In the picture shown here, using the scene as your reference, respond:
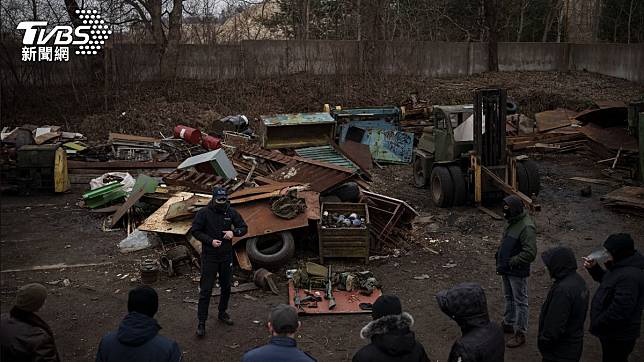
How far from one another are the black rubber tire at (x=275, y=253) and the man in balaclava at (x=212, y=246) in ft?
5.69

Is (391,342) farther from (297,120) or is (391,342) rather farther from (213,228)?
(297,120)

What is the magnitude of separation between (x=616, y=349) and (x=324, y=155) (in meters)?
11.7

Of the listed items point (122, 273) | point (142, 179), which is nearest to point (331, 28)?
point (142, 179)

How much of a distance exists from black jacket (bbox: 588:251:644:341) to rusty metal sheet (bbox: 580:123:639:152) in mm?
12369

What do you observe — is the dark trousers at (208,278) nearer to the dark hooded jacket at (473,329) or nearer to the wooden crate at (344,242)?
the wooden crate at (344,242)

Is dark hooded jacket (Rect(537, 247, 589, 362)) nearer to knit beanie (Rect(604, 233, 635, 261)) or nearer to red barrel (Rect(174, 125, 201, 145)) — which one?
knit beanie (Rect(604, 233, 635, 261))

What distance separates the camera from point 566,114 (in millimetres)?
20016

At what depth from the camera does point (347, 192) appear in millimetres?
11336

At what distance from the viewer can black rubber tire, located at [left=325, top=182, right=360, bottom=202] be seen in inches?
445

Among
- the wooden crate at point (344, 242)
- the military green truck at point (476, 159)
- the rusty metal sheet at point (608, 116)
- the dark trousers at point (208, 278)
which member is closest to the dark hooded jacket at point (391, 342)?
the dark trousers at point (208, 278)

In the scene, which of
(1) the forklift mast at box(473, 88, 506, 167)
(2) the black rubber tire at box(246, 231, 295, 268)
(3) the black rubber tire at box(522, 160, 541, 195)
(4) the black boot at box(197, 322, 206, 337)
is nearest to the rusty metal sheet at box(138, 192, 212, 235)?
(2) the black rubber tire at box(246, 231, 295, 268)

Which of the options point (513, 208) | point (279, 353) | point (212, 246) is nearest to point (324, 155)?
point (212, 246)

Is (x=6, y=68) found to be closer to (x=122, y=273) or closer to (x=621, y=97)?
(x=122, y=273)

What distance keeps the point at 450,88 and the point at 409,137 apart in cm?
707
